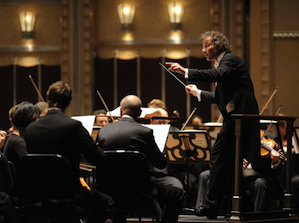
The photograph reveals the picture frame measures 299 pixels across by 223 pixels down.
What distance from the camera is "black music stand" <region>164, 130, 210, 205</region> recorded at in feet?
17.0

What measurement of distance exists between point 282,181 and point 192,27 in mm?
4086

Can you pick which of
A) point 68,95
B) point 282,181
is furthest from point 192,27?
point 68,95

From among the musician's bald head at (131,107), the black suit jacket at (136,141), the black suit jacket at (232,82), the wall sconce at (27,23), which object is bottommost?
the black suit jacket at (136,141)

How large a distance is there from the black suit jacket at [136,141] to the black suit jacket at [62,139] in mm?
409

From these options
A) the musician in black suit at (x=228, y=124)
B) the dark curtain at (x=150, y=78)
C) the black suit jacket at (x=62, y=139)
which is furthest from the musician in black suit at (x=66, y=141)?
the dark curtain at (x=150, y=78)

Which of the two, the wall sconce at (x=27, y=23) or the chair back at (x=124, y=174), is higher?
the wall sconce at (x=27, y=23)

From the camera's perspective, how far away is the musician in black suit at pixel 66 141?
135 inches

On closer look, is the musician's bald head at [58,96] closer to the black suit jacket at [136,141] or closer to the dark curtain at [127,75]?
the black suit jacket at [136,141]

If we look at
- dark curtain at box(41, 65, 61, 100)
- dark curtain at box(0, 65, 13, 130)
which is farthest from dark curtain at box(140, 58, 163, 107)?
dark curtain at box(0, 65, 13, 130)

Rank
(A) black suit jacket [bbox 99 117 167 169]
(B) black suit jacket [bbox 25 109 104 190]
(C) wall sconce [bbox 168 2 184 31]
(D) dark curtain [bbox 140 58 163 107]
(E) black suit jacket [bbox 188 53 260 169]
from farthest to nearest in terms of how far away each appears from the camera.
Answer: (D) dark curtain [bbox 140 58 163 107] < (C) wall sconce [bbox 168 2 184 31] < (E) black suit jacket [bbox 188 53 260 169] < (A) black suit jacket [bbox 99 117 167 169] < (B) black suit jacket [bbox 25 109 104 190]

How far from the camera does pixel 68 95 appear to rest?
3572 mm

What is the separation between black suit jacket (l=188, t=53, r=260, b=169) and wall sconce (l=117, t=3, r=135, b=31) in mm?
5125

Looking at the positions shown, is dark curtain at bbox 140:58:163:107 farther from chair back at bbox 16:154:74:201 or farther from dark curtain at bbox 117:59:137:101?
chair back at bbox 16:154:74:201

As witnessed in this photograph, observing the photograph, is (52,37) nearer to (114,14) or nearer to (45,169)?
(114,14)
